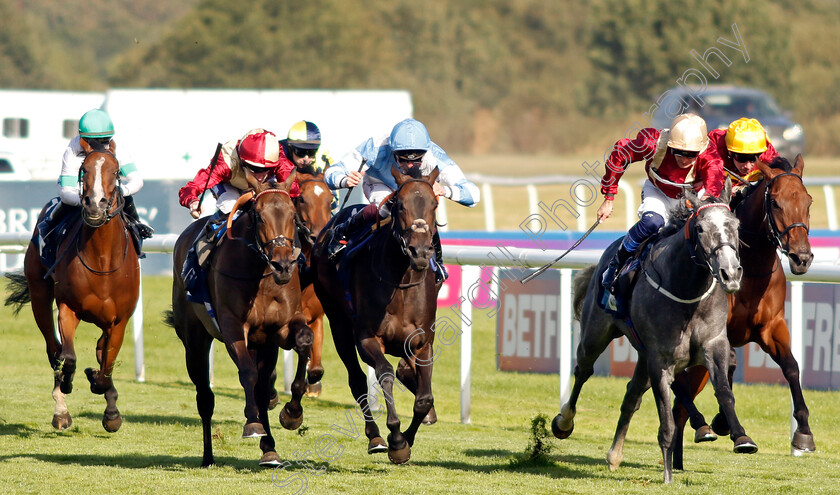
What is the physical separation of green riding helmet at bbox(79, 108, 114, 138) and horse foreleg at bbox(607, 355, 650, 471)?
3485 mm

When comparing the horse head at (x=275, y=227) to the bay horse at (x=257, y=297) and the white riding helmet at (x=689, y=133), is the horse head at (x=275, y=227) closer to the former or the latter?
the bay horse at (x=257, y=297)

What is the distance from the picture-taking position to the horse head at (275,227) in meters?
5.48

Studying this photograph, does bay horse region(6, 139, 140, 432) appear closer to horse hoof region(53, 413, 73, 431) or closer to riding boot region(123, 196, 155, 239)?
horse hoof region(53, 413, 73, 431)

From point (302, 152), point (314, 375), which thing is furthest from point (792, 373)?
point (302, 152)

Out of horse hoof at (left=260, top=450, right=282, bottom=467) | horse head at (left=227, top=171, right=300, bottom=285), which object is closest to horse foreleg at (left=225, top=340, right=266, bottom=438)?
horse hoof at (left=260, top=450, right=282, bottom=467)

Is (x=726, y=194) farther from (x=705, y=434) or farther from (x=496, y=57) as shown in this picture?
(x=496, y=57)

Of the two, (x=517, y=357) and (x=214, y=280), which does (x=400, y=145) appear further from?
(x=517, y=357)

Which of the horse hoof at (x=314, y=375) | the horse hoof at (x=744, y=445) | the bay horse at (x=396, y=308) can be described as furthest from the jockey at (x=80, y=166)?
the horse hoof at (x=744, y=445)

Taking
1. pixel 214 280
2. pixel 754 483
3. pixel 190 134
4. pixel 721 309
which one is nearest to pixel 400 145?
pixel 214 280

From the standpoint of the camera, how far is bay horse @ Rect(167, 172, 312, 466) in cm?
559

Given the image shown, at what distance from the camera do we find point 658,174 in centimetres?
634

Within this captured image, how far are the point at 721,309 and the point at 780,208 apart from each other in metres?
0.61

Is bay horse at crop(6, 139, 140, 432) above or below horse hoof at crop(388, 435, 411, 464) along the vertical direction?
above

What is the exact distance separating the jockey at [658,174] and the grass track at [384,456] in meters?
1.18
